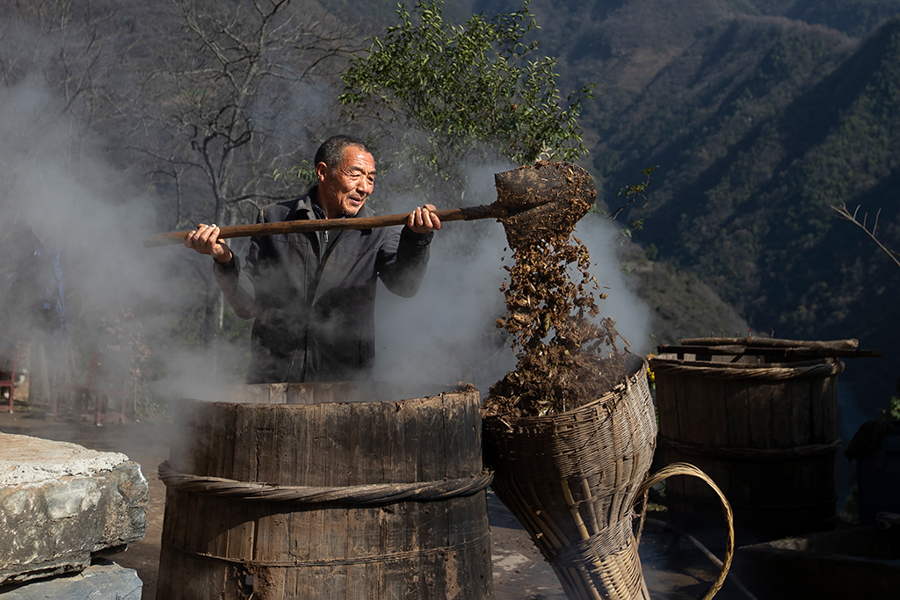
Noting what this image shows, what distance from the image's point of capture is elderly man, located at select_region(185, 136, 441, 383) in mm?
2793

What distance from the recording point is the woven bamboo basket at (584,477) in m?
2.00

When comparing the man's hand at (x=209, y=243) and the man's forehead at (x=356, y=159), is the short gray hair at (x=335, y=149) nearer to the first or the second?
the man's forehead at (x=356, y=159)

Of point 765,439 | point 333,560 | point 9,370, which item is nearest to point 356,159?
point 333,560

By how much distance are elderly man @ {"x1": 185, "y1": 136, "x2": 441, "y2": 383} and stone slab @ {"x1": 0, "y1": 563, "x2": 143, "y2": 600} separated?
1053mm

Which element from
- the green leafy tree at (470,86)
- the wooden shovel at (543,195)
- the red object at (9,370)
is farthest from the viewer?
the red object at (9,370)

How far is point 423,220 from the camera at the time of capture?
2496 mm

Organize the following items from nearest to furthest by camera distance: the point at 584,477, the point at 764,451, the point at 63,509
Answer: the point at 63,509 → the point at 584,477 → the point at 764,451

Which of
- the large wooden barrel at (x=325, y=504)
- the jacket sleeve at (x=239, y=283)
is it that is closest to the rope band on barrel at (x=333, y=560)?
the large wooden barrel at (x=325, y=504)

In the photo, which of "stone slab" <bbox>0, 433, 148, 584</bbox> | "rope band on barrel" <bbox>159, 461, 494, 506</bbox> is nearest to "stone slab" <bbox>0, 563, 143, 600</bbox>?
"stone slab" <bbox>0, 433, 148, 584</bbox>

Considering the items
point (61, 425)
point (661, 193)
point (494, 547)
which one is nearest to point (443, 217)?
point (494, 547)

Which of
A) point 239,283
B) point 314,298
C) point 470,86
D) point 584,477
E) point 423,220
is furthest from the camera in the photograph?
point 470,86

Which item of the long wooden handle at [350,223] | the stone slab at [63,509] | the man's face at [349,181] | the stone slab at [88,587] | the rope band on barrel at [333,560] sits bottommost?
the stone slab at [88,587]

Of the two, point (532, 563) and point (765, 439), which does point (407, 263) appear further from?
point (765, 439)

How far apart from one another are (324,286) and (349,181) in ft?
1.44
